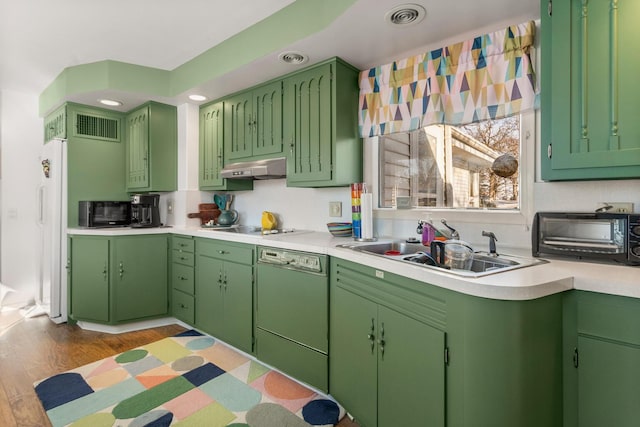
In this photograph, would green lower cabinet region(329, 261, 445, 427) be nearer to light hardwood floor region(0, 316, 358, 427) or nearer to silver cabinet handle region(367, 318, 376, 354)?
silver cabinet handle region(367, 318, 376, 354)

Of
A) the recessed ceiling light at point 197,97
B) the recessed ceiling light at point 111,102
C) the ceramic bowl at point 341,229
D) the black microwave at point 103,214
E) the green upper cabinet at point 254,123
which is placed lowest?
the ceramic bowl at point 341,229

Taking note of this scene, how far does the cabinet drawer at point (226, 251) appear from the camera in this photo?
2.49 m

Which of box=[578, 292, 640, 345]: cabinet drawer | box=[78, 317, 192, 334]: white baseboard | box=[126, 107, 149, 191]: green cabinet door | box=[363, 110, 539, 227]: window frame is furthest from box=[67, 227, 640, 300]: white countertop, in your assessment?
box=[126, 107, 149, 191]: green cabinet door

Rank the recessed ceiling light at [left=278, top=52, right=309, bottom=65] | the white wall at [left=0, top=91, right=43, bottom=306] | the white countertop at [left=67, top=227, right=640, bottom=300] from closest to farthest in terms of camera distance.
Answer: the white countertop at [left=67, top=227, right=640, bottom=300], the recessed ceiling light at [left=278, top=52, right=309, bottom=65], the white wall at [left=0, top=91, right=43, bottom=306]

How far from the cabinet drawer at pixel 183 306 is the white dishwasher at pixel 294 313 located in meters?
0.99

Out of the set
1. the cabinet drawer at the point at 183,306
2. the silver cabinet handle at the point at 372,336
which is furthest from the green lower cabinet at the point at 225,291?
the silver cabinet handle at the point at 372,336

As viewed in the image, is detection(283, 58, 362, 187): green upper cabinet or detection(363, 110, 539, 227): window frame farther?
detection(283, 58, 362, 187): green upper cabinet

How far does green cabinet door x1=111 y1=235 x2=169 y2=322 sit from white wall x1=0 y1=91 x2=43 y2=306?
1.45 meters

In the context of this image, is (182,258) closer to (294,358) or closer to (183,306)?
(183,306)

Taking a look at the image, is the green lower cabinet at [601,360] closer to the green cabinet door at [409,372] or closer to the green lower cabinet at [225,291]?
the green cabinet door at [409,372]

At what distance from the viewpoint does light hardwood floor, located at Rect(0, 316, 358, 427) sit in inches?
75.4

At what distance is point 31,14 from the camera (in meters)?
2.35

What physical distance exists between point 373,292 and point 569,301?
2.55ft

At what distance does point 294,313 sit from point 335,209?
0.94 m
